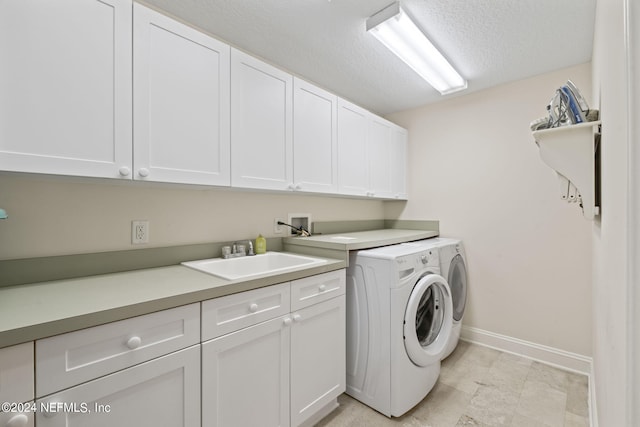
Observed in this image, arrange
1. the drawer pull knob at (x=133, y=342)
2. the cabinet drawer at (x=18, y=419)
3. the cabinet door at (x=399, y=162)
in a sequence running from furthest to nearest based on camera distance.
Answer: the cabinet door at (x=399, y=162) < the drawer pull knob at (x=133, y=342) < the cabinet drawer at (x=18, y=419)

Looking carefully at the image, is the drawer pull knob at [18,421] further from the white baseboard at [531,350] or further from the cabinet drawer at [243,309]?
the white baseboard at [531,350]

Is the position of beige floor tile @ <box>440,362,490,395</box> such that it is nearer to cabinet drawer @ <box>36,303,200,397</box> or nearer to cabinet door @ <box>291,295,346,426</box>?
cabinet door @ <box>291,295,346,426</box>

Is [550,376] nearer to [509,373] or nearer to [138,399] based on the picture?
[509,373]

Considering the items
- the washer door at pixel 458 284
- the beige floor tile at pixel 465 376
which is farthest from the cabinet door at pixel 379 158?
the beige floor tile at pixel 465 376

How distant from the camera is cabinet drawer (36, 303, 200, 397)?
783mm

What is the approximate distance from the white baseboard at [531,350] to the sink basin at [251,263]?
193cm

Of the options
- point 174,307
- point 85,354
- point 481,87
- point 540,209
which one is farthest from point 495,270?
point 85,354

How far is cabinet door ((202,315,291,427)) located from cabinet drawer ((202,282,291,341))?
0.11 feet

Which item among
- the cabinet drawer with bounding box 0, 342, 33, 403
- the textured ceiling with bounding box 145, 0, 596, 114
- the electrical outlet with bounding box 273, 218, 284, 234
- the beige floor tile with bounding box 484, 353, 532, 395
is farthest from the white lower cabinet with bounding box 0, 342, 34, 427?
the beige floor tile with bounding box 484, 353, 532, 395

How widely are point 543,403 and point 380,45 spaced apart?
2.63 meters

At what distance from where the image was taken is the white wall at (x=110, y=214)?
1.18 metres

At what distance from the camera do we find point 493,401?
1772 mm

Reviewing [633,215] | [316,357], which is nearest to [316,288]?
[316,357]

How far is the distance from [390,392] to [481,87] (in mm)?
2652
